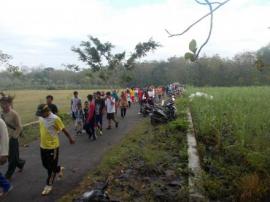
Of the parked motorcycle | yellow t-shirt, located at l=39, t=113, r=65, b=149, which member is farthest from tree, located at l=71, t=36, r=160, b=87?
yellow t-shirt, located at l=39, t=113, r=65, b=149

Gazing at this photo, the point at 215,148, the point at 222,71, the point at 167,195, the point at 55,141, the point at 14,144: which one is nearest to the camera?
the point at 167,195

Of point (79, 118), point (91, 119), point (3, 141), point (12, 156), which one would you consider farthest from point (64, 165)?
point (79, 118)

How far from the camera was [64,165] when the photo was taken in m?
9.20

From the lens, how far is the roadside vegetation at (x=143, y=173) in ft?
21.3

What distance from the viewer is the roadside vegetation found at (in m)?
6.51

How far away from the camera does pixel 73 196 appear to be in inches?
263

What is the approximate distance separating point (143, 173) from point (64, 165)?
232 centimetres

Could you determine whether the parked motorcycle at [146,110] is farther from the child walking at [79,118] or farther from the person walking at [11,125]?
the person walking at [11,125]

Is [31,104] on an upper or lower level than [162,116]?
lower

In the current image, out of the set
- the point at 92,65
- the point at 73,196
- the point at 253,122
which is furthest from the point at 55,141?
the point at 92,65

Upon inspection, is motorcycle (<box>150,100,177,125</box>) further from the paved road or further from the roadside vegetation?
the roadside vegetation

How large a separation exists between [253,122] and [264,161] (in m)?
3.97

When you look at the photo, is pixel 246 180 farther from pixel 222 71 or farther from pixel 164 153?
pixel 222 71

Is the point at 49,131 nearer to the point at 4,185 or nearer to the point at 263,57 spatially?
the point at 4,185
